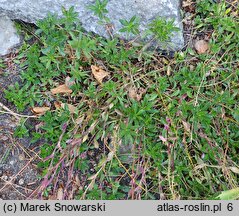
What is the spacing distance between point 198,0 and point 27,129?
1706 millimetres

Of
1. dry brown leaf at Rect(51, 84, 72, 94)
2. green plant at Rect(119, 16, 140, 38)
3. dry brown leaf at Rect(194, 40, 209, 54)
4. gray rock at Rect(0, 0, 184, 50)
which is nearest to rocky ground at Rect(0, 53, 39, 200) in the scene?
dry brown leaf at Rect(51, 84, 72, 94)

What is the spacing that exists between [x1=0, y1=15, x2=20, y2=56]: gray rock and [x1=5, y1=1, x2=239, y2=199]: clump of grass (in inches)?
5.7

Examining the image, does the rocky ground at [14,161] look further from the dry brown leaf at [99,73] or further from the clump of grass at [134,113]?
the dry brown leaf at [99,73]

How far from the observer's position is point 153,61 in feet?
11.4

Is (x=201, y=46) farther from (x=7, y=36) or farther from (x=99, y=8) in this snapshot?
(x=7, y=36)

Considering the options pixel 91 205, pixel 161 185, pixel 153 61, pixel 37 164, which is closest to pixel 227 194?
pixel 161 185

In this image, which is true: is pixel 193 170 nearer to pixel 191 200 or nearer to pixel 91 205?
pixel 191 200

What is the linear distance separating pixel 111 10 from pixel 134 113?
33.0 inches

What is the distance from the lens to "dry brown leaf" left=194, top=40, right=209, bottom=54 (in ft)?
11.5

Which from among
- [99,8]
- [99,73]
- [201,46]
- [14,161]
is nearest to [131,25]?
[99,8]

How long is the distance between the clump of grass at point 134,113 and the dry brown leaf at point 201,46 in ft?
0.22

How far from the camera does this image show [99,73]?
3.41m

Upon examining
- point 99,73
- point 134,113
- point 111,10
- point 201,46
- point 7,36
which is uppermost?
point 111,10

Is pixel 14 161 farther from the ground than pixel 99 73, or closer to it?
closer to it
